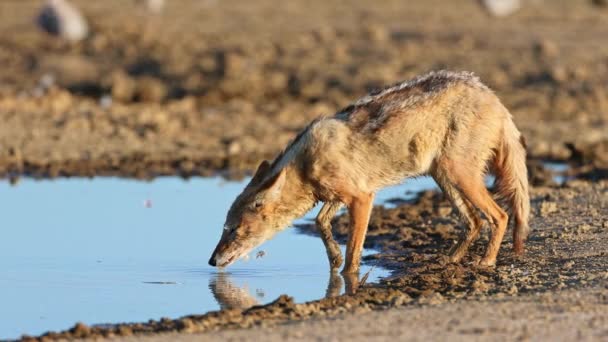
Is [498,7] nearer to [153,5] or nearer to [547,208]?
[153,5]

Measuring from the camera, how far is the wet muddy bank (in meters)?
8.00

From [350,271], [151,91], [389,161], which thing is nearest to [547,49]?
[151,91]

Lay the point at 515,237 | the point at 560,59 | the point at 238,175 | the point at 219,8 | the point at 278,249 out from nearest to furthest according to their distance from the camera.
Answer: the point at 515,237
the point at 278,249
the point at 238,175
the point at 560,59
the point at 219,8

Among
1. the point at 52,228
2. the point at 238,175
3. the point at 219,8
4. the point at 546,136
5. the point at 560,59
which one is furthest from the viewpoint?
the point at 219,8

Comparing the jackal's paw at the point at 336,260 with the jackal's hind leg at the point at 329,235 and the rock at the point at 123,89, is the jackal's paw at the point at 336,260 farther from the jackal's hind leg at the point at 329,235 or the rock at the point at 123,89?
the rock at the point at 123,89

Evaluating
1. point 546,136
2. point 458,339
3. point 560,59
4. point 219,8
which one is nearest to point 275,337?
point 458,339

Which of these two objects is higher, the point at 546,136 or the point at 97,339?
the point at 97,339

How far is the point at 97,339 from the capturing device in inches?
292

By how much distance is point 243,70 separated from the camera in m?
23.2

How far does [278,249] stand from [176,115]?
890 cm

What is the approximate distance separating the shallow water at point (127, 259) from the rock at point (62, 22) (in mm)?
11060

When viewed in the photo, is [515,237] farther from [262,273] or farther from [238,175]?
[238,175]

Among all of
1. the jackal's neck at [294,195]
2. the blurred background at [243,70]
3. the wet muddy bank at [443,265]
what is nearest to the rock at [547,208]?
the wet muddy bank at [443,265]

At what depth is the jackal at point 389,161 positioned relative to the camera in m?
9.84
